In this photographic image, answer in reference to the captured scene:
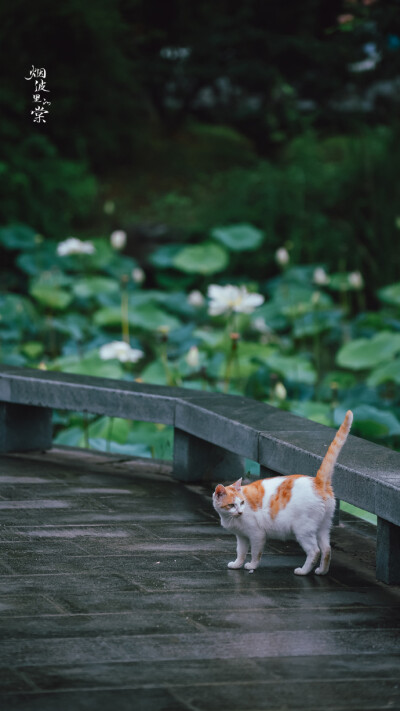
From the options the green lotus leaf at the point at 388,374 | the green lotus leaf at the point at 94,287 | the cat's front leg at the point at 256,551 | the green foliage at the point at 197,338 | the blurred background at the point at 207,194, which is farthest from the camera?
the green lotus leaf at the point at 94,287

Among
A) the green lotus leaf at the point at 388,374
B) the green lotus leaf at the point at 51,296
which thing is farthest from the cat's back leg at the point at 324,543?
the green lotus leaf at the point at 51,296

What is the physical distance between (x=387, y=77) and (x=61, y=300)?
7.46 m

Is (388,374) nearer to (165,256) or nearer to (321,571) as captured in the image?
(321,571)

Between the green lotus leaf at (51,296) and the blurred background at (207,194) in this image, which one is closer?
the blurred background at (207,194)

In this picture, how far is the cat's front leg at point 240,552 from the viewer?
11.9ft

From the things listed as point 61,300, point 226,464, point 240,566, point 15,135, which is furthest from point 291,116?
point 240,566

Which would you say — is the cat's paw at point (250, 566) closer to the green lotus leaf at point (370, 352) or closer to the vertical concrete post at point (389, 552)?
the vertical concrete post at point (389, 552)

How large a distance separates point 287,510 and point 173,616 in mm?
545

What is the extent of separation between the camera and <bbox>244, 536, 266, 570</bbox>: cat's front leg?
360 cm

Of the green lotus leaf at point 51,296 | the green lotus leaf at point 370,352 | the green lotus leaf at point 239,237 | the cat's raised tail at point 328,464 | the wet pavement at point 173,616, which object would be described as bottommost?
the wet pavement at point 173,616

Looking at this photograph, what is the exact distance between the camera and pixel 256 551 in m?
3.61

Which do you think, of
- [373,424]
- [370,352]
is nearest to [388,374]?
[370,352]

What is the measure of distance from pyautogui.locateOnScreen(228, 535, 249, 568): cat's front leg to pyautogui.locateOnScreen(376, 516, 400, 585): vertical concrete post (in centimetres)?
42

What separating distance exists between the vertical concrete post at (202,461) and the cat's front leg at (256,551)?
135 cm
